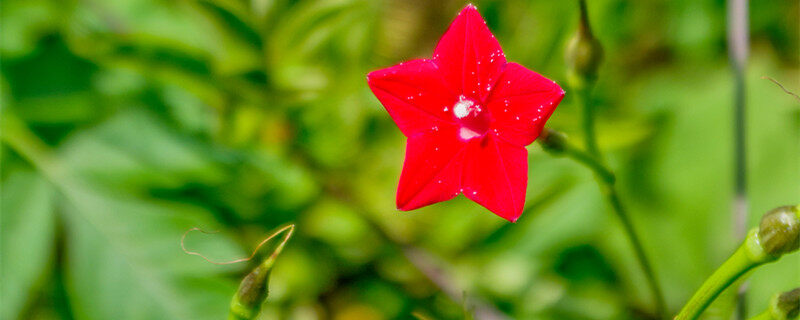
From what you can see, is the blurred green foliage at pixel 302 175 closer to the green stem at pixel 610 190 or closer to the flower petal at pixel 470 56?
the green stem at pixel 610 190

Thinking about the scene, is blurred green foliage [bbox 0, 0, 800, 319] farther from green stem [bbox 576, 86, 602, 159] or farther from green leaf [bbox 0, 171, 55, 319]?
green stem [bbox 576, 86, 602, 159]

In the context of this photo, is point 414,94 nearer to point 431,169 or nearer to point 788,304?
point 431,169

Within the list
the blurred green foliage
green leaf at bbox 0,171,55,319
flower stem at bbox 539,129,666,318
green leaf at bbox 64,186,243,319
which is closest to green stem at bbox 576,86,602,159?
flower stem at bbox 539,129,666,318

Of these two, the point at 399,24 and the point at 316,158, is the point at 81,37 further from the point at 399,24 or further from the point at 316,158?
the point at 399,24

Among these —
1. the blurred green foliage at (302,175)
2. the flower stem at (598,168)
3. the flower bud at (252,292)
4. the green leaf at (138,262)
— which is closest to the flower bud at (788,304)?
the flower stem at (598,168)

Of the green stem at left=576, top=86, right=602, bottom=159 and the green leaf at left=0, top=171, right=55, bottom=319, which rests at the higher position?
the green stem at left=576, top=86, right=602, bottom=159

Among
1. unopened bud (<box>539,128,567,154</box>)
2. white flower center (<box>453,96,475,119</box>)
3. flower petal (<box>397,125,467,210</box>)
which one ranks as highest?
white flower center (<box>453,96,475,119</box>)
